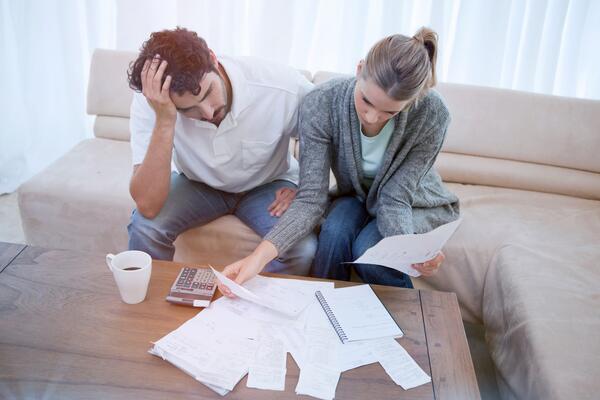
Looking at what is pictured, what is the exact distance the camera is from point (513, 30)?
6.66 feet

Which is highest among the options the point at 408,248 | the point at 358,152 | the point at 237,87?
the point at 237,87

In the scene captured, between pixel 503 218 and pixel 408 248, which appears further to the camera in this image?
pixel 503 218

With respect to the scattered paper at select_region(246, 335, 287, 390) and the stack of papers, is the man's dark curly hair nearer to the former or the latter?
the stack of papers

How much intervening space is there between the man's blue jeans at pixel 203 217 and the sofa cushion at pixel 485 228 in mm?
434

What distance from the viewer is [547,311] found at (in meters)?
1.19

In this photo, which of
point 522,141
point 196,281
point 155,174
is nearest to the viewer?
point 196,281

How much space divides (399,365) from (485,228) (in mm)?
801

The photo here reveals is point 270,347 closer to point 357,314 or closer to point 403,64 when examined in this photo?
point 357,314

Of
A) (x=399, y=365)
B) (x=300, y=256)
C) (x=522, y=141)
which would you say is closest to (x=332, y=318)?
(x=399, y=365)

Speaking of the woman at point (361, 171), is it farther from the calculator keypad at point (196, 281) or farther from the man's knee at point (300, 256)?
the calculator keypad at point (196, 281)

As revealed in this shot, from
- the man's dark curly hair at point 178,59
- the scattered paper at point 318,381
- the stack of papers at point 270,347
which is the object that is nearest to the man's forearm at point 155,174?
the man's dark curly hair at point 178,59

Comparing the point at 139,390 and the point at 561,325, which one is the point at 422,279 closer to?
the point at 561,325

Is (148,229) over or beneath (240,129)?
beneath

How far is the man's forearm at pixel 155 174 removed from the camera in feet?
4.13
